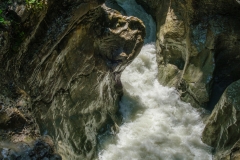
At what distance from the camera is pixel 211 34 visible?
9.59 m

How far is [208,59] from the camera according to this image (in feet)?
32.3

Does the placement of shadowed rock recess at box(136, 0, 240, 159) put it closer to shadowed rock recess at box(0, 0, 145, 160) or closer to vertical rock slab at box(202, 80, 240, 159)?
vertical rock slab at box(202, 80, 240, 159)

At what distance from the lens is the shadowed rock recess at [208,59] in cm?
826

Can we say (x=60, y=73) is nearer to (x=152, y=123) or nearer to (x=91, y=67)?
(x=91, y=67)

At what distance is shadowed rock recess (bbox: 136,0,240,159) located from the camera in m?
8.26

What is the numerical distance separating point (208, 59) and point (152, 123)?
3023 millimetres

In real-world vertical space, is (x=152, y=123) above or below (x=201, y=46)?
below

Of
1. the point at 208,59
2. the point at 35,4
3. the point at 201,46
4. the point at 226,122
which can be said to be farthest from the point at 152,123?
the point at 35,4

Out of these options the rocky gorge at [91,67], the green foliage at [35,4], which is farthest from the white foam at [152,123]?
the green foliage at [35,4]

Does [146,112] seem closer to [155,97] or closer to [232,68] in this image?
[155,97]

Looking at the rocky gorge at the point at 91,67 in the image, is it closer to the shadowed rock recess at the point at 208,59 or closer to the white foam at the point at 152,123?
the shadowed rock recess at the point at 208,59

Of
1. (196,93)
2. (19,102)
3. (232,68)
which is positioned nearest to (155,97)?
(196,93)

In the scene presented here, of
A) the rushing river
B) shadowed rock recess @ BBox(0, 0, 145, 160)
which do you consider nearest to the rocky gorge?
shadowed rock recess @ BBox(0, 0, 145, 160)

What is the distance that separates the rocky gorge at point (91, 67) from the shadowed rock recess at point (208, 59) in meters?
0.03
